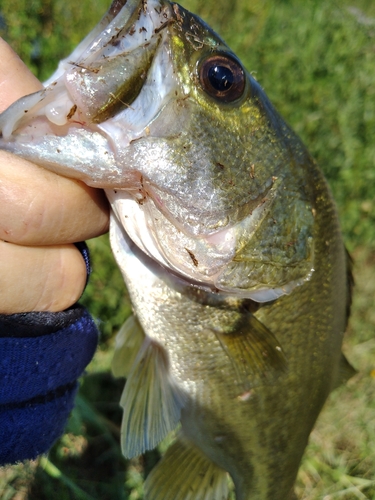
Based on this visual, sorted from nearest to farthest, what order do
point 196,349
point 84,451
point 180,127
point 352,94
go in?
1. point 180,127
2. point 196,349
3. point 84,451
4. point 352,94

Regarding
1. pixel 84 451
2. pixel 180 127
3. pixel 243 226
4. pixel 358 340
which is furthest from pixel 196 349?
pixel 358 340

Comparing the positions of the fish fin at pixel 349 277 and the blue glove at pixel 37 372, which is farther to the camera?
the fish fin at pixel 349 277

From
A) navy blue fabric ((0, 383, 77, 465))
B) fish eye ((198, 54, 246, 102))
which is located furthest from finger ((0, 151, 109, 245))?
navy blue fabric ((0, 383, 77, 465))

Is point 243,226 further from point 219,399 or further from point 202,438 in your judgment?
point 202,438

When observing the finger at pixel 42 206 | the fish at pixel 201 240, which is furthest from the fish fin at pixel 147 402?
the finger at pixel 42 206

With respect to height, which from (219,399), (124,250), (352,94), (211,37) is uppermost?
(352,94)

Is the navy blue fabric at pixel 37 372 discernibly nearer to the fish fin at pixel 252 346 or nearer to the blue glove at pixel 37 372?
the blue glove at pixel 37 372

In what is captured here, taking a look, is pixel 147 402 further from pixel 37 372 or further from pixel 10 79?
pixel 10 79
